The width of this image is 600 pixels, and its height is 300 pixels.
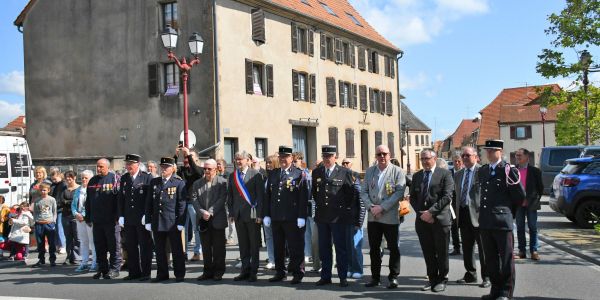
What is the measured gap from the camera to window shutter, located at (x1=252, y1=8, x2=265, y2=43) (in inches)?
1177

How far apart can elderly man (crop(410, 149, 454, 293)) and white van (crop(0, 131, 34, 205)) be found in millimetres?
13211

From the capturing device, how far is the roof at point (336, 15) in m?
32.7

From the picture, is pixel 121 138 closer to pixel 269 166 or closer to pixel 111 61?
pixel 111 61

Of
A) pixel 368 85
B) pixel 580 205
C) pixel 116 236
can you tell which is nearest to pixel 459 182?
pixel 116 236

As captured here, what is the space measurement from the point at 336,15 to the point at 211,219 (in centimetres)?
3136

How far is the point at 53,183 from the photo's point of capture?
12.8 metres

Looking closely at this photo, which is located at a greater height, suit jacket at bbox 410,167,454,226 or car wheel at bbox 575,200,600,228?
suit jacket at bbox 410,167,454,226

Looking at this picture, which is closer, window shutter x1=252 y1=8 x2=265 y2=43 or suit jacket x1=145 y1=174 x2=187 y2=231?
suit jacket x1=145 y1=174 x2=187 y2=231

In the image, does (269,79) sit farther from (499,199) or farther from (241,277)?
(499,199)

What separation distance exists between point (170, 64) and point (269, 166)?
1919cm

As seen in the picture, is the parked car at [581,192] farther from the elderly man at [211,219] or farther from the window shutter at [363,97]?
the window shutter at [363,97]

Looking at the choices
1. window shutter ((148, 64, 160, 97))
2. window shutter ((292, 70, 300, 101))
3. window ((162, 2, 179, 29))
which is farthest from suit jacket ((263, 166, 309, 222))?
window shutter ((292, 70, 300, 101))

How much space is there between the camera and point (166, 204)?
31.6ft

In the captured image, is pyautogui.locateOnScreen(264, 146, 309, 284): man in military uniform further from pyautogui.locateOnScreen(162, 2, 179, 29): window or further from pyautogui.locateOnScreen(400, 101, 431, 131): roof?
pyautogui.locateOnScreen(400, 101, 431, 131): roof
